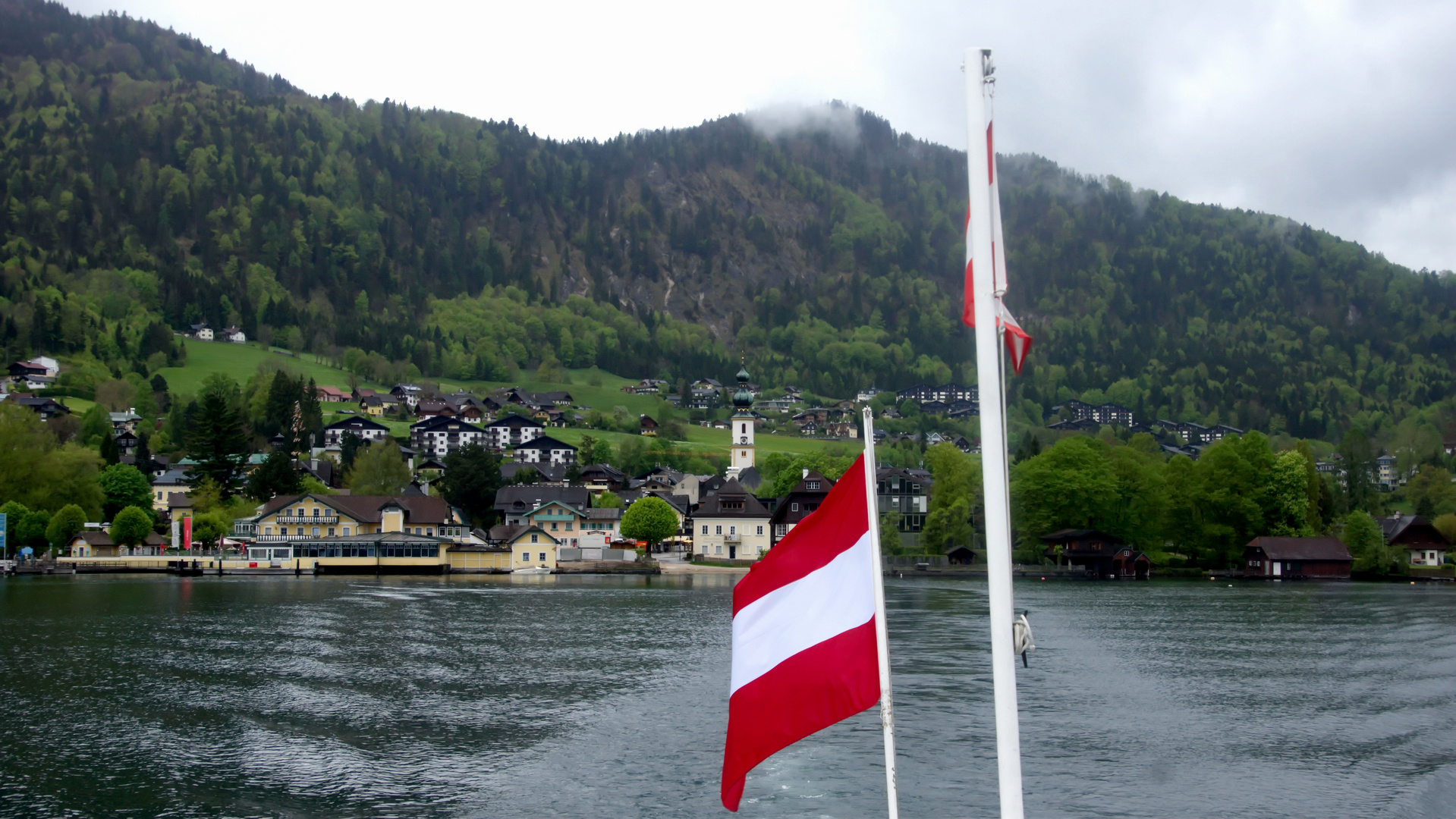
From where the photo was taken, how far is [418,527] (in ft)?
317

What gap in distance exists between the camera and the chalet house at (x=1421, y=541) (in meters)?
89.9

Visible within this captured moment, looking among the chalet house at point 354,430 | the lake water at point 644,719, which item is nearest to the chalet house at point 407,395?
the chalet house at point 354,430

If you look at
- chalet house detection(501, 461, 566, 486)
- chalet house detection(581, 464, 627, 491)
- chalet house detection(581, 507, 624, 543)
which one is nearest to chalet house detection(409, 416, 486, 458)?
chalet house detection(501, 461, 566, 486)

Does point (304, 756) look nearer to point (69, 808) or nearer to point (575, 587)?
point (69, 808)

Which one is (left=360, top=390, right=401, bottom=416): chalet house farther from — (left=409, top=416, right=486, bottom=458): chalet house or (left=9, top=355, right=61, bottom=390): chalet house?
(left=9, top=355, right=61, bottom=390): chalet house

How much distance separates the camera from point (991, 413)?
6.28 meters

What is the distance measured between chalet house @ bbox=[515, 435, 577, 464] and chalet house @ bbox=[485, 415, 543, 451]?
9775mm

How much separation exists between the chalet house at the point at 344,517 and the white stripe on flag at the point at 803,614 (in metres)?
85.0

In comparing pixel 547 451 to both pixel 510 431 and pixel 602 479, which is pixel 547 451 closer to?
pixel 510 431

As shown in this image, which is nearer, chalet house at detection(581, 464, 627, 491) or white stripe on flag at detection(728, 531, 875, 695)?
white stripe on flag at detection(728, 531, 875, 695)

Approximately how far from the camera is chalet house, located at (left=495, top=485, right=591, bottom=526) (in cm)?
10656

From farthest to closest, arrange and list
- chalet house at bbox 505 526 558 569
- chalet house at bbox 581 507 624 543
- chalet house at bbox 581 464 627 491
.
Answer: chalet house at bbox 581 464 627 491 < chalet house at bbox 581 507 624 543 < chalet house at bbox 505 526 558 569

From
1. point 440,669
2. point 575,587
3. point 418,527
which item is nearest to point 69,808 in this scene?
point 440,669

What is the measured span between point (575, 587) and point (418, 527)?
3016 centimetres
